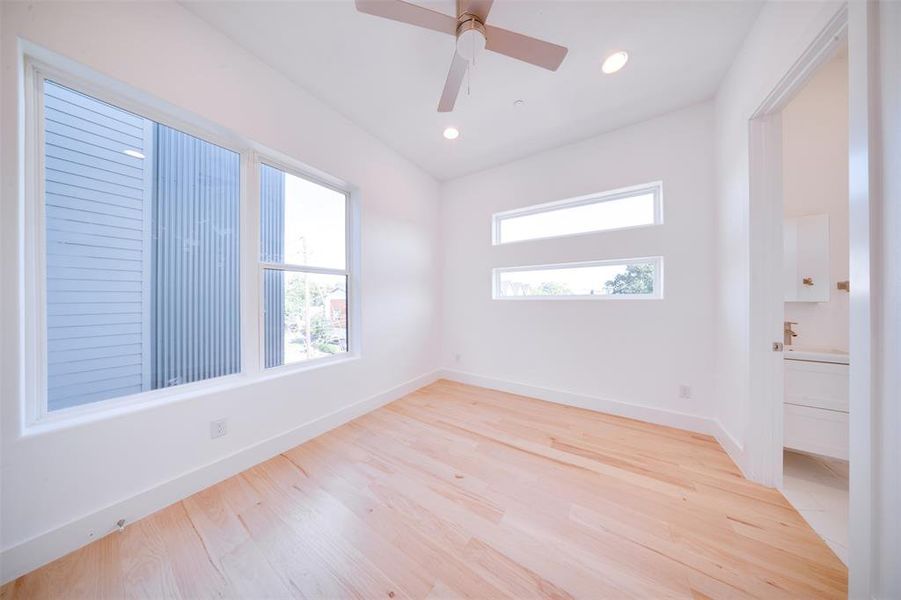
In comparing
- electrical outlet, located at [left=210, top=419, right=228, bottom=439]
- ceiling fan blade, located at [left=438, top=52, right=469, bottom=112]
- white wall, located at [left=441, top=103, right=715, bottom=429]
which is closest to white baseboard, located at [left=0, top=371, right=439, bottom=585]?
electrical outlet, located at [left=210, top=419, right=228, bottom=439]

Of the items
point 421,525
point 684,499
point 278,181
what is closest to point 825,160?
point 684,499

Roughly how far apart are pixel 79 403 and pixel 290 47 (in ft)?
7.53

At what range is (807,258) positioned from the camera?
187cm

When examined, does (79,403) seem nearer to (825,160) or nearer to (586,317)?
(586,317)

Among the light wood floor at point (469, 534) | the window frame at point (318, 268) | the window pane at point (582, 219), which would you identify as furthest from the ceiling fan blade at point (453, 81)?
the light wood floor at point (469, 534)

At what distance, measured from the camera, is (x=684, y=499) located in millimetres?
1413

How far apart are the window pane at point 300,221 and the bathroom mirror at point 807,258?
139 inches

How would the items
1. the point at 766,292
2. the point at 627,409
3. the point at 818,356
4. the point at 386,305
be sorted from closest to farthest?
the point at 766,292, the point at 818,356, the point at 627,409, the point at 386,305

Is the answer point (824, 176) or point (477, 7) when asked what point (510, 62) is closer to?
point (477, 7)

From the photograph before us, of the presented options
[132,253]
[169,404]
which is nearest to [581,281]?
[169,404]

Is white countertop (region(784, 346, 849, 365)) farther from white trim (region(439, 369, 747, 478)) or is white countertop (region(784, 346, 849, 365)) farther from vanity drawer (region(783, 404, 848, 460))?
white trim (region(439, 369, 747, 478))

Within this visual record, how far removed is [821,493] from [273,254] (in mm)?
3767

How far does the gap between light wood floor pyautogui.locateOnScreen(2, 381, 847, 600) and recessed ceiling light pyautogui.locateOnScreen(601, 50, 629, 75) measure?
2646 mm

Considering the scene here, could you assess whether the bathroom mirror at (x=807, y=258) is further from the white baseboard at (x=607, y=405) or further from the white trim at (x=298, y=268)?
the white trim at (x=298, y=268)
